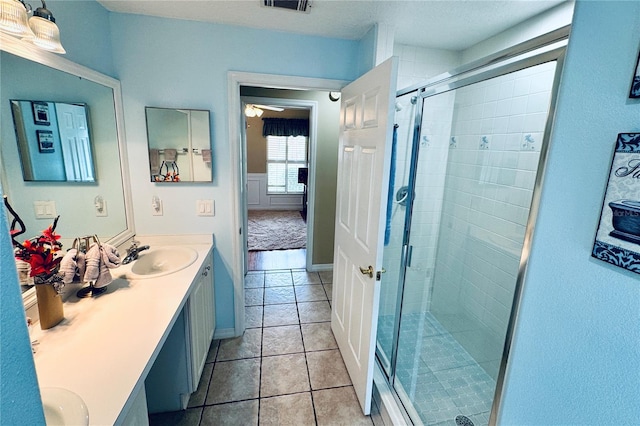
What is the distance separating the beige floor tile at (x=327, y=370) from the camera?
6.41ft

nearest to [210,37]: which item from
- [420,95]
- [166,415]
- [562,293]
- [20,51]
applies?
[20,51]

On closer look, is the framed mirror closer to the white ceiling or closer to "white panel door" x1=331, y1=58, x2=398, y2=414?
the white ceiling

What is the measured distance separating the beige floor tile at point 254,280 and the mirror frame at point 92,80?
1.50 m

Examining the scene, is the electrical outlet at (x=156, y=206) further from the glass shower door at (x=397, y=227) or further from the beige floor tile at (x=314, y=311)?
the glass shower door at (x=397, y=227)

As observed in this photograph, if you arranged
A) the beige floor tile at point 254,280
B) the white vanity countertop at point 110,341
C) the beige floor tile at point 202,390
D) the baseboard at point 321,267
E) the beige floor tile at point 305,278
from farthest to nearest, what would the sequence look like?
1. the baseboard at point 321,267
2. the beige floor tile at point 305,278
3. the beige floor tile at point 254,280
4. the beige floor tile at point 202,390
5. the white vanity countertop at point 110,341

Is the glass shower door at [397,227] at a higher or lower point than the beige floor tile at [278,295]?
higher

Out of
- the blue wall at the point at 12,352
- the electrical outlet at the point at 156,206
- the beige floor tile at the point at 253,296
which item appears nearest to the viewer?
the blue wall at the point at 12,352

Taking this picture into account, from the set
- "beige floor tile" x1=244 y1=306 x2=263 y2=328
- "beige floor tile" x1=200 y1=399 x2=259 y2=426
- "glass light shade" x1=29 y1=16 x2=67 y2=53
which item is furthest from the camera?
"beige floor tile" x1=244 y1=306 x2=263 y2=328

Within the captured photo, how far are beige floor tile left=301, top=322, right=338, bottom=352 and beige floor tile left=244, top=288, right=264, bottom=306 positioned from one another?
2.05 feet

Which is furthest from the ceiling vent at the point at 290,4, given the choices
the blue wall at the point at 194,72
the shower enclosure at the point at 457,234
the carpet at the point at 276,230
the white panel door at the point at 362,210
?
the carpet at the point at 276,230

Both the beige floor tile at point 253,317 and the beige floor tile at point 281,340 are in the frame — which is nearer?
the beige floor tile at point 281,340

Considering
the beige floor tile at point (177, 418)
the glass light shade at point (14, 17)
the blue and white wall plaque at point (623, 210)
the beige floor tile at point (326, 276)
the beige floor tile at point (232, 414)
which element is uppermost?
the glass light shade at point (14, 17)

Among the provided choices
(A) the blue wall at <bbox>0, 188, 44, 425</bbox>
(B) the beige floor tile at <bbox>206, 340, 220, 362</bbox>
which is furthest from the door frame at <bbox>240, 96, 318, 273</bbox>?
(A) the blue wall at <bbox>0, 188, 44, 425</bbox>

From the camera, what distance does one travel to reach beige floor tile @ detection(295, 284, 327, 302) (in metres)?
3.03
